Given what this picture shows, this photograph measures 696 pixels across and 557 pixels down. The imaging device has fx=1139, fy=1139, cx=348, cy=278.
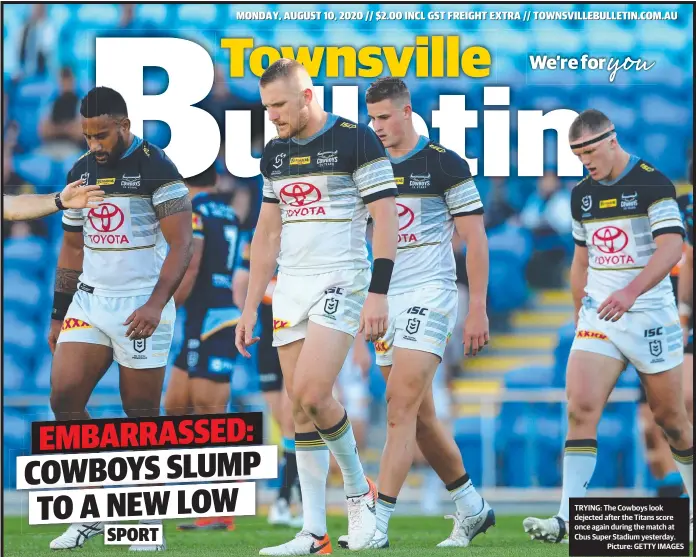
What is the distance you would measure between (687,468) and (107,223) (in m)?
3.37

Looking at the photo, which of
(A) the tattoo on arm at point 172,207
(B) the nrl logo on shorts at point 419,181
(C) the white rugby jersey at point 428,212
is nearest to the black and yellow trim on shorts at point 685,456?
(C) the white rugby jersey at point 428,212

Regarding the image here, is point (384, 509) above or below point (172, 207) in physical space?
below

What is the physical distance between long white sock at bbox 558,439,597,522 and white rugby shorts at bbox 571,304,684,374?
488mm

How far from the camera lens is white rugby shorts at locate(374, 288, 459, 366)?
5812mm

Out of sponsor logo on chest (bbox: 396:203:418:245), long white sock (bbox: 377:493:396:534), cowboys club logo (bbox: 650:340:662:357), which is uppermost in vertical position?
sponsor logo on chest (bbox: 396:203:418:245)

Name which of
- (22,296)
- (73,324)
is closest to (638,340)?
(73,324)

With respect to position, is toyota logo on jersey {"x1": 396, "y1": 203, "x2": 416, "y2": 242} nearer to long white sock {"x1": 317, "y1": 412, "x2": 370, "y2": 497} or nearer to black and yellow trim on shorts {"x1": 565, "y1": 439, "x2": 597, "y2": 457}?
long white sock {"x1": 317, "y1": 412, "x2": 370, "y2": 497}

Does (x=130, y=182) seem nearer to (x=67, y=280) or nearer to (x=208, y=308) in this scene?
(x=67, y=280)

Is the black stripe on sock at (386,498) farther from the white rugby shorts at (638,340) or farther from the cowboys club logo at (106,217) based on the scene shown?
the cowboys club logo at (106,217)

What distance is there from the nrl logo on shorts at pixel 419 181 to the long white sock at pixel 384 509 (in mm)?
1612

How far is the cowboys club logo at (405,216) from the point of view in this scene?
19.7ft

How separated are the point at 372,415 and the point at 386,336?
589 millimetres

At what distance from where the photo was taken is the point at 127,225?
19.7ft

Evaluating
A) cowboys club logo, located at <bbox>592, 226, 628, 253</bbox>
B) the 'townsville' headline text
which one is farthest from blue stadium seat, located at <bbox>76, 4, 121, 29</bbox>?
cowboys club logo, located at <bbox>592, 226, 628, 253</bbox>
